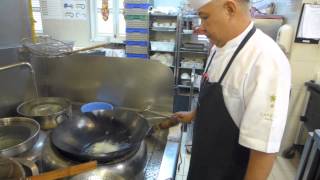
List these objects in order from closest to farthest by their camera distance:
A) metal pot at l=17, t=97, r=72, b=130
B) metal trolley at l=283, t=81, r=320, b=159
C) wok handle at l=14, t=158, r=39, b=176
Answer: wok handle at l=14, t=158, r=39, b=176 → metal pot at l=17, t=97, r=72, b=130 → metal trolley at l=283, t=81, r=320, b=159

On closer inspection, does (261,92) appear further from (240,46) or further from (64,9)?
(64,9)

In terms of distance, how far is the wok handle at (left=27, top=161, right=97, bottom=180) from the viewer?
69 centimetres

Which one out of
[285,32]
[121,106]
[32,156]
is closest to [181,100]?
[285,32]

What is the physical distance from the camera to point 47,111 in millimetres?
1207

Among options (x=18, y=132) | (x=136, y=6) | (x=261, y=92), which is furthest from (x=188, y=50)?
(x=261, y=92)

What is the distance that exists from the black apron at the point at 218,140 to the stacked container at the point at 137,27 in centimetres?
266

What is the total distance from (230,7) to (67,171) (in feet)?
2.32

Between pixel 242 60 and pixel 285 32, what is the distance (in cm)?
174

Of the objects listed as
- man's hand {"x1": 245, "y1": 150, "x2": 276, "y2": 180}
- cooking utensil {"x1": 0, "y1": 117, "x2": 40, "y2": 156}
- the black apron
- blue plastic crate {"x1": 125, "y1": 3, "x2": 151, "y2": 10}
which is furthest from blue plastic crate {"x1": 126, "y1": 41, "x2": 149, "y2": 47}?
man's hand {"x1": 245, "y1": 150, "x2": 276, "y2": 180}

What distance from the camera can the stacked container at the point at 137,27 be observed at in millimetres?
3269

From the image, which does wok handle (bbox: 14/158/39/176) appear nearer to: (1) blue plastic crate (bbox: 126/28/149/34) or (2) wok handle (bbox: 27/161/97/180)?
(2) wok handle (bbox: 27/161/97/180)

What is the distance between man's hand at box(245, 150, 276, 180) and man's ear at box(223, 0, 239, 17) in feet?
1.34

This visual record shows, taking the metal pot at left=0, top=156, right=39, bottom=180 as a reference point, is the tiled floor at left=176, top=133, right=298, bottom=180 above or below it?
below

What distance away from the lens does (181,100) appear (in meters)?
3.47
